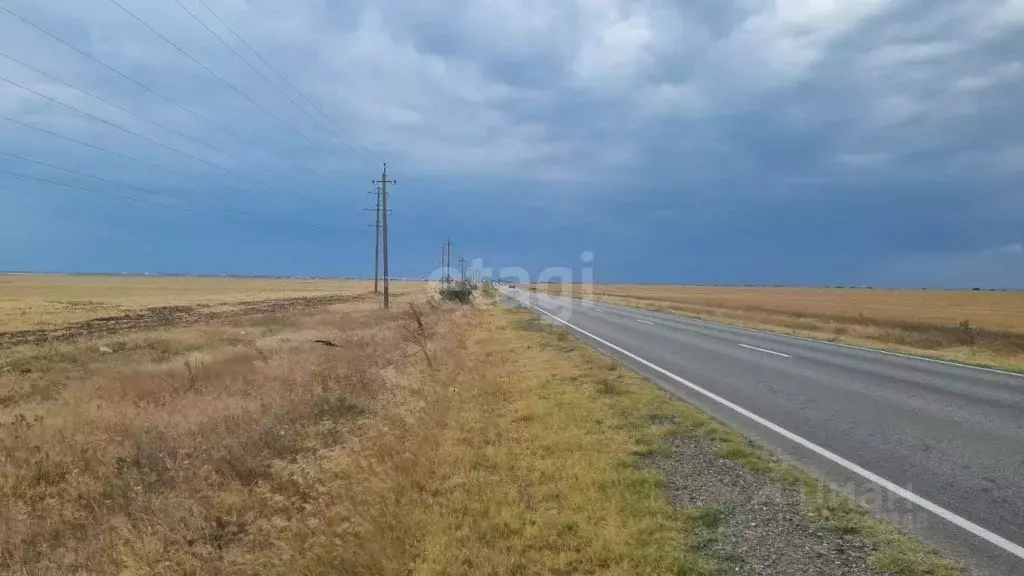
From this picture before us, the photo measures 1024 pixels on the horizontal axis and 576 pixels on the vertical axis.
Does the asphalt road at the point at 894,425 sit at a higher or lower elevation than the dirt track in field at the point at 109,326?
higher

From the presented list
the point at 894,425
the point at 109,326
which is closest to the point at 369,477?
the point at 894,425

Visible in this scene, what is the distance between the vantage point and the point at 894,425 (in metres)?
7.98

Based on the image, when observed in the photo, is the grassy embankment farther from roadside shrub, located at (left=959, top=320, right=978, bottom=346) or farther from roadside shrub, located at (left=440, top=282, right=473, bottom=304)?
roadside shrub, located at (left=440, top=282, right=473, bottom=304)

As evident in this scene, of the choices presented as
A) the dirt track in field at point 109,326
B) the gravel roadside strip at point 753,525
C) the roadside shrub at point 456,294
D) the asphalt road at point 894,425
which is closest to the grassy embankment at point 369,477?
the gravel roadside strip at point 753,525

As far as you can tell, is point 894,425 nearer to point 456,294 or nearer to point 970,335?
point 970,335

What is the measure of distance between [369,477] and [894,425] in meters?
6.82

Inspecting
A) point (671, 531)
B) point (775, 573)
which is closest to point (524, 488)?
point (671, 531)

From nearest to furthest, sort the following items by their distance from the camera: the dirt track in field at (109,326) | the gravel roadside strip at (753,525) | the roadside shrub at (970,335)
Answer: the gravel roadside strip at (753,525) → the roadside shrub at (970,335) → the dirt track in field at (109,326)

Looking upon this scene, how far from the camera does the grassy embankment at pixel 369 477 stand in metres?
4.50

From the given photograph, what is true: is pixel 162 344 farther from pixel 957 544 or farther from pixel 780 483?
pixel 957 544

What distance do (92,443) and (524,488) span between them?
7.35 metres

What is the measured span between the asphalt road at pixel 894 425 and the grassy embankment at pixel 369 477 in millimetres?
506

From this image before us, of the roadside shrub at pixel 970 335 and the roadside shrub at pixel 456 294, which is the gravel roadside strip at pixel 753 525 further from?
the roadside shrub at pixel 456 294

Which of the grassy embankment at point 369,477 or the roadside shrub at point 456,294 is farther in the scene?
the roadside shrub at point 456,294
